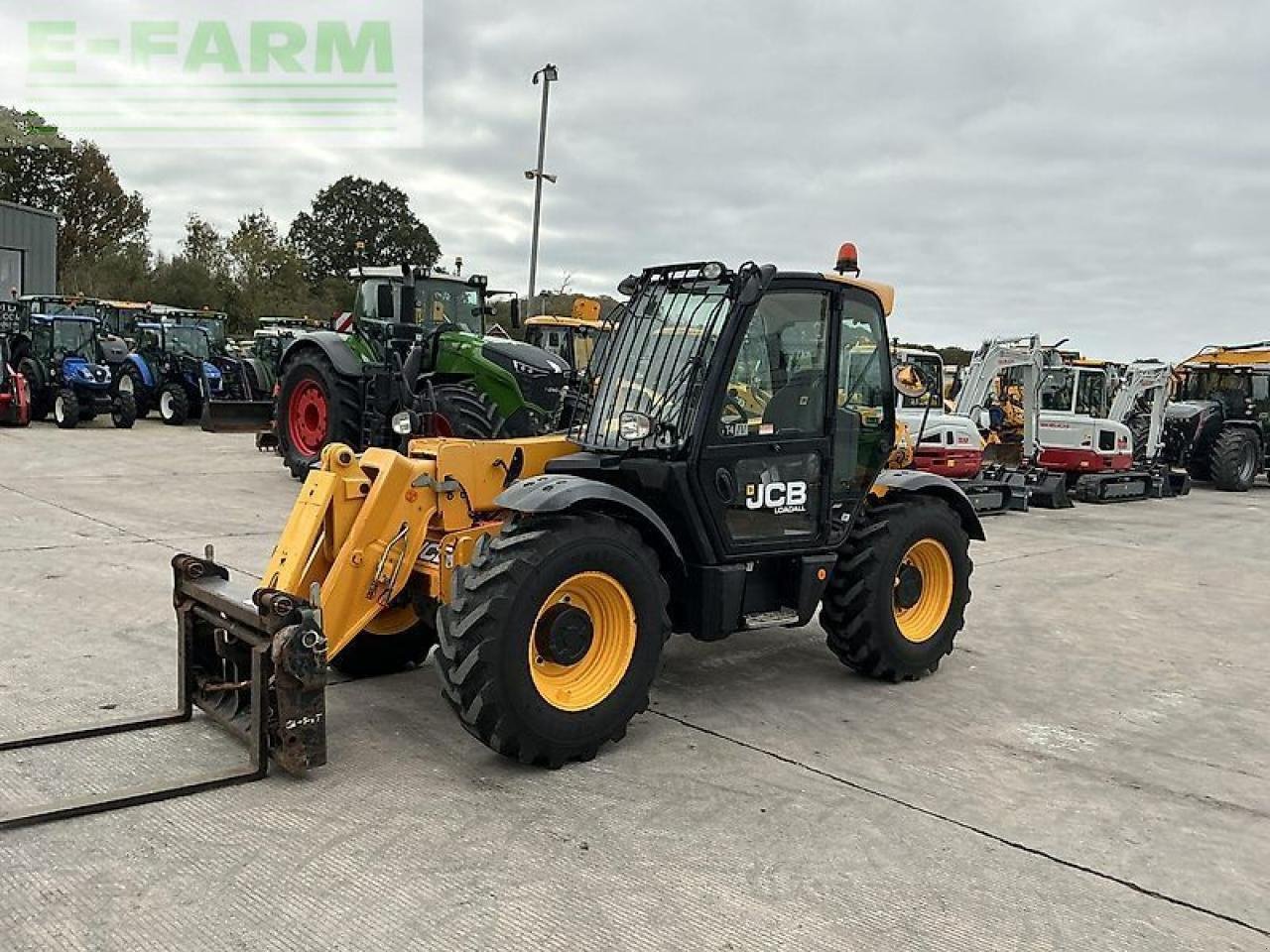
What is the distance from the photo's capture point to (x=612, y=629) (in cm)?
457

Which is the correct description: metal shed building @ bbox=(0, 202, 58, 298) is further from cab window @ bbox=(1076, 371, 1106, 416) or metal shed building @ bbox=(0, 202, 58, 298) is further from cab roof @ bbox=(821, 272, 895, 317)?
cab roof @ bbox=(821, 272, 895, 317)

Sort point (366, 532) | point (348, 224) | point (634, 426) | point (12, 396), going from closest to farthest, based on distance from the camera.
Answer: point (366, 532)
point (634, 426)
point (12, 396)
point (348, 224)

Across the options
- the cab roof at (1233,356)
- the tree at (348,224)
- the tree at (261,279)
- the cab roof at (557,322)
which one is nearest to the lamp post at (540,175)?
the cab roof at (557,322)

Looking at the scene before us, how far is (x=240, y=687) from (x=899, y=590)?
3382 millimetres

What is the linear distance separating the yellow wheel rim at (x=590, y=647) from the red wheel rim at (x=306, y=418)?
8783 mm

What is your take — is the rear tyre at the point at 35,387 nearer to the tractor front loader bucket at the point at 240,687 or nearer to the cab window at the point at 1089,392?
the tractor front loader bucket at the point at 240,687

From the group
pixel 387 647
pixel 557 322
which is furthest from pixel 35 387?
pixel 387 647

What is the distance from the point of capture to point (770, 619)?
17.1ft

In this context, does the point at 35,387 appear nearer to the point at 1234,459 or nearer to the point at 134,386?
the point at 134,386

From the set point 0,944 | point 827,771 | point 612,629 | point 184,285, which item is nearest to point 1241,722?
point 827,771

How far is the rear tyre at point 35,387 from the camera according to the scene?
772 inches

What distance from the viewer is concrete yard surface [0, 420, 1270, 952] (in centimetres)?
321

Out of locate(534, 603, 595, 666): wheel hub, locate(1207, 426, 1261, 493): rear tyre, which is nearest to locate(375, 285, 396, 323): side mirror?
locate(534, 603, 595, 666): wheel hub

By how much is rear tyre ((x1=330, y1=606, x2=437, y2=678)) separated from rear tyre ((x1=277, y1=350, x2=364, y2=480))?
6.88 m
